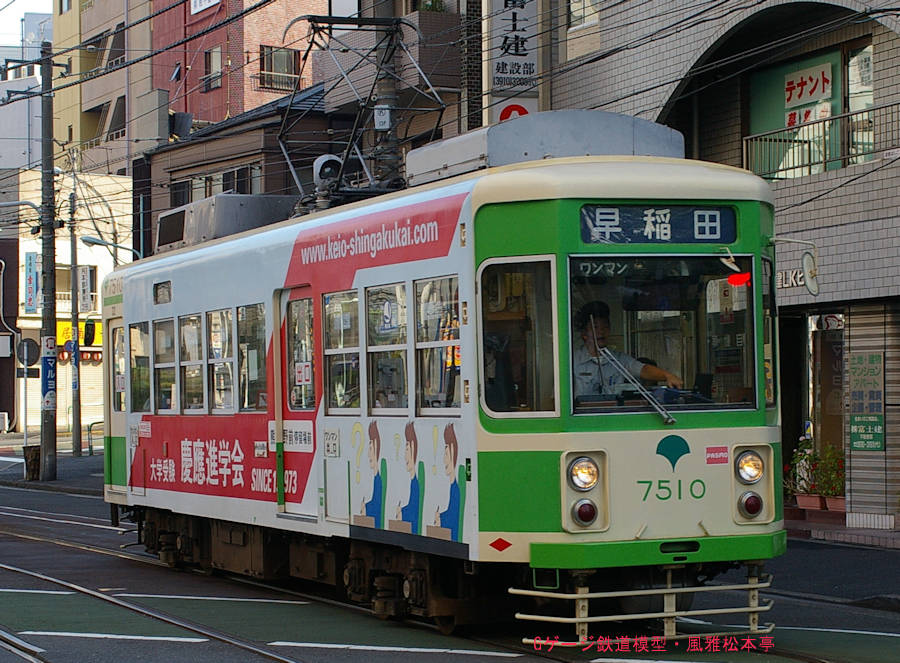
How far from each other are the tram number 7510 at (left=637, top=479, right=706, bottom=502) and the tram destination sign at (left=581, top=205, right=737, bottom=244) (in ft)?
4.86

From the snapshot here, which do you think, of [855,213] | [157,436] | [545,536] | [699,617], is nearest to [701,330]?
[545,536]

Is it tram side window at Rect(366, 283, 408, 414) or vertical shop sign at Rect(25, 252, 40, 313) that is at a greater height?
vertical shop sign at Rect(25, 252, 40, 313)

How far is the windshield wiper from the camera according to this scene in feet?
29.7

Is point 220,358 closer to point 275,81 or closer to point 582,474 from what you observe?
point 582,474

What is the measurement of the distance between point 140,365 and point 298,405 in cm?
391

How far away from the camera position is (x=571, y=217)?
908cm

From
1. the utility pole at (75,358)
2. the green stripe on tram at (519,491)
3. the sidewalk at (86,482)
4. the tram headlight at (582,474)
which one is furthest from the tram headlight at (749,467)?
the utility pole at (75,358)

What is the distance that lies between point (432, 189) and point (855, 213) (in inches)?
354

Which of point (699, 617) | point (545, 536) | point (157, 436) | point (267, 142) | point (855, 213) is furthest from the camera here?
point (267, 142)

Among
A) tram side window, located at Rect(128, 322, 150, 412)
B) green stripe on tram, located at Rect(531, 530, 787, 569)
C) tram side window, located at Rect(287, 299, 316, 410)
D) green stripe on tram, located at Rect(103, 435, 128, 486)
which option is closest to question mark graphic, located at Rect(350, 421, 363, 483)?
tram side window, located at Rect(287, 299, 316, 410)

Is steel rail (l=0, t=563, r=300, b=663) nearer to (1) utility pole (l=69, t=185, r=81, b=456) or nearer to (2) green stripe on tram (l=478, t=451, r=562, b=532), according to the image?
(2) green stripe on tram (l=478, t=451, r=562, b=532)

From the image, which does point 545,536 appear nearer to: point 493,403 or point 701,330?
→ point 493,403

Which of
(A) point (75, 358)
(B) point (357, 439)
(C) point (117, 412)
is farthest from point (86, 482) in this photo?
(B) point (357, 439)

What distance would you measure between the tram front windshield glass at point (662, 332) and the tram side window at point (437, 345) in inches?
33.9
